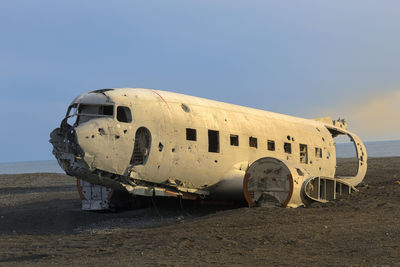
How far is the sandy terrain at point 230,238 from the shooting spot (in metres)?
8.45

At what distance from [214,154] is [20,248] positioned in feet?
21.5

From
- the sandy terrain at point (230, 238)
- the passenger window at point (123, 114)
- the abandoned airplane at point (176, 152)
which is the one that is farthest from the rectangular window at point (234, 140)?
the passenger window at point (123, 114)

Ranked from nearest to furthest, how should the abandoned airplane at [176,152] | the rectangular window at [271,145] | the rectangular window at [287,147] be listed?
the abandoned airplane at [176,152] → the rectangular window at [271,145] → the rectangular window at [287,147]

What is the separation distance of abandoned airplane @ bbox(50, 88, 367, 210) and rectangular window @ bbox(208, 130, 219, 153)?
0.11 feet

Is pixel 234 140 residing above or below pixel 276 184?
above

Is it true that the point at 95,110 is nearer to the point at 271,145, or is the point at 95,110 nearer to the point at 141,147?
the point at 141,147

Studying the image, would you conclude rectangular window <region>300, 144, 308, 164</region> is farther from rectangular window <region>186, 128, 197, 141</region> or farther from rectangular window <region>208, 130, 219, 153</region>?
rectangular window <region>186, 128, 197, 141</region>

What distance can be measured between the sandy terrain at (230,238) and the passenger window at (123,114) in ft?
10.2

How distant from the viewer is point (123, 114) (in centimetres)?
1328

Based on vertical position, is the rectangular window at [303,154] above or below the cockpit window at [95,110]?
below

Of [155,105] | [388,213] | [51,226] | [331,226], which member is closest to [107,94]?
[155,105]

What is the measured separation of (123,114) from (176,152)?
1939 millimetres

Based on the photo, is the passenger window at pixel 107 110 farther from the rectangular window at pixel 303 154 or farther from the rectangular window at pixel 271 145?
the rectangular window at pixel 303 154

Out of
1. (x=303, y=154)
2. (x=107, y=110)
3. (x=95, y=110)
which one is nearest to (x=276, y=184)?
(x=303, y=154)
